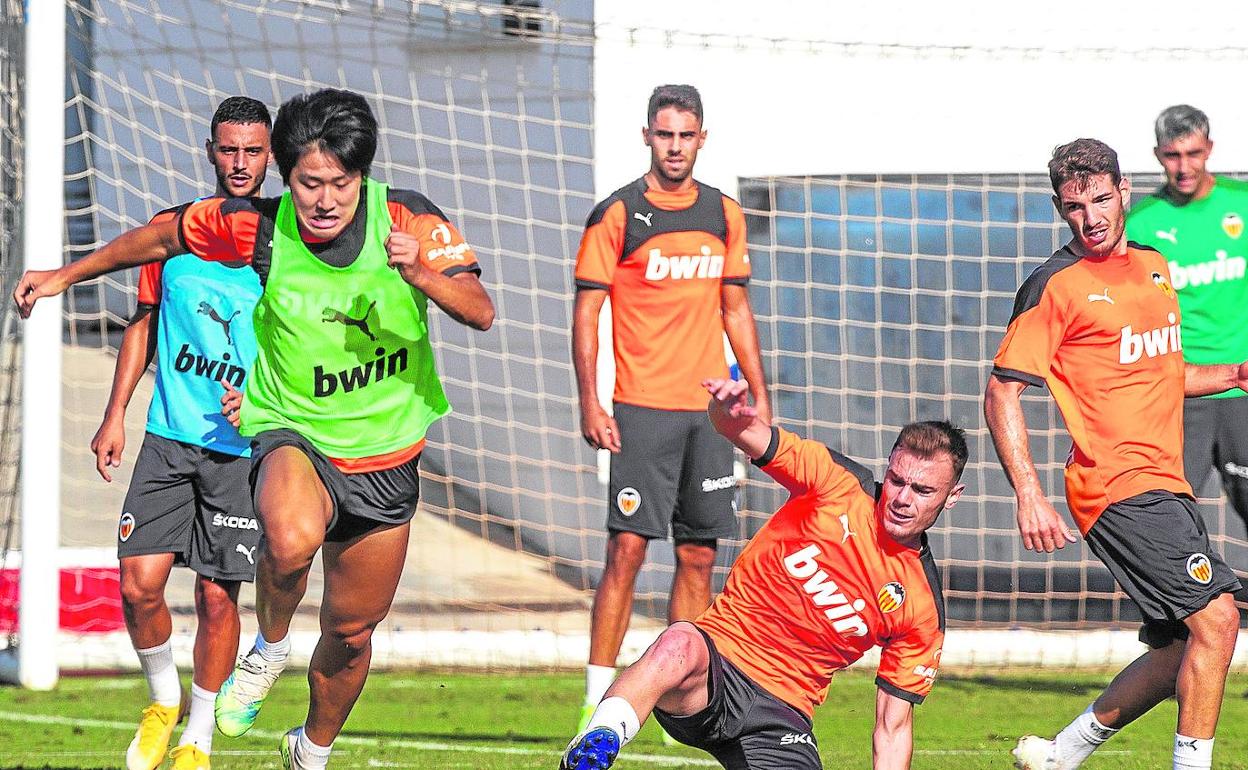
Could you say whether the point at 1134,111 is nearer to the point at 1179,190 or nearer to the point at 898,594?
the point at 1179,190

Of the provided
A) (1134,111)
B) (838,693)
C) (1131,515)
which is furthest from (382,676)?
(1134,111)

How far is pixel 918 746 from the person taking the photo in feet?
Result: 19.2

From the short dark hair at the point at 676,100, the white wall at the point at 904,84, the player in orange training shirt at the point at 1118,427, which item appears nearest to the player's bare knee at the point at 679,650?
the player in orange training shirt at the point at 1118,427

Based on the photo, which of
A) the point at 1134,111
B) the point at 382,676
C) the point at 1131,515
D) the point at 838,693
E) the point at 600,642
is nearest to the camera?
the point at 1131,515

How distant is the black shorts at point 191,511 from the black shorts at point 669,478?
4.33 feet

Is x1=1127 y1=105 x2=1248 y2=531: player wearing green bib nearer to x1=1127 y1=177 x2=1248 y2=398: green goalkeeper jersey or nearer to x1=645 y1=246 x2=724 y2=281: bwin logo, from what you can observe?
x1=1127 y1=177 x2=1248 y2=398: green goalkeeper jersey

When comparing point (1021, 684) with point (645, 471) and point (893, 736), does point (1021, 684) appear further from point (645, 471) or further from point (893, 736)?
point (893, 736)

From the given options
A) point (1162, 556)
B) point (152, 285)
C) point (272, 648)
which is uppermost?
point (152, 285)

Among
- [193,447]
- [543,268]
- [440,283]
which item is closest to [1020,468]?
[440,283]

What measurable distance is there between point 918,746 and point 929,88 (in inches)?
180

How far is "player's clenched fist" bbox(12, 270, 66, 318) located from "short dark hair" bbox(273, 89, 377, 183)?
76 centimetres

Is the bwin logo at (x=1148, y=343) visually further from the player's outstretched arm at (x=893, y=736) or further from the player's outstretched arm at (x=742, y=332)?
the player's outstretched arm at (x=742, y=332)

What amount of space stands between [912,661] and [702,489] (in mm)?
1844

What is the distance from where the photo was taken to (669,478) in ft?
19.3
